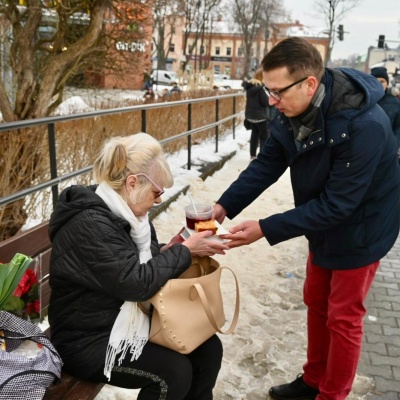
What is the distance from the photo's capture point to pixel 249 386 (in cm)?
282

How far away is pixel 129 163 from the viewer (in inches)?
79.4

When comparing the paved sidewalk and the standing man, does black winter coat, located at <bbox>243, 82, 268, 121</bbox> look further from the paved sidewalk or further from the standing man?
the standing man

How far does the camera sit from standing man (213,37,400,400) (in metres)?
2.05

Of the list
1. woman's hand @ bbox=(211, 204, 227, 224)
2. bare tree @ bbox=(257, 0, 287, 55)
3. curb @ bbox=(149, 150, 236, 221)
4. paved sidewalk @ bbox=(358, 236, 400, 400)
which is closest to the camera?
woman's hand @ bbox=(211, 204, 227, 224)

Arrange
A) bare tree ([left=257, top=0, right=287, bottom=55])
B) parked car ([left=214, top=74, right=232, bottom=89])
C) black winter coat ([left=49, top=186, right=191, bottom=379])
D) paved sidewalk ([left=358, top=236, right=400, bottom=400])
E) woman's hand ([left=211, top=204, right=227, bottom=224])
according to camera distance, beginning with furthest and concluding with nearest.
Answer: bare tree ([left=257, top=0, right=287, bottom=55]) → parked car ([left=214, top=74, right=232, bottom=89]) → paved sidewalk ([left=358, top=236, right=400, bottom=400]) → woman's hand ([left=211, top=204, right=227, bottom=224]) → black winter coat ([left=49, top=186, right=191, bottom=379])

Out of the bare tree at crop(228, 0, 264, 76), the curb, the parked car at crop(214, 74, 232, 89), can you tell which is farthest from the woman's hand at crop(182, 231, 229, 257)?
the bare tree at crop(228, 0, 264, 76)

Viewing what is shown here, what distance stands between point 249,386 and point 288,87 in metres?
1.68

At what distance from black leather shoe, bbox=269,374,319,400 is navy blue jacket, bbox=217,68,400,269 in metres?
0.78

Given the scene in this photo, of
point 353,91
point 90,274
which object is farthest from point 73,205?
point 353,91

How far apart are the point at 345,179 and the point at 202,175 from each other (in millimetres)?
5417

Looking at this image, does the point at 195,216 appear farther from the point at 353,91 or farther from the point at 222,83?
the point at 222,83

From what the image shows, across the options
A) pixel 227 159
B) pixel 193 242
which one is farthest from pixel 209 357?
pixel 227 159

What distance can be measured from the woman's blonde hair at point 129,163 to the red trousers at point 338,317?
3.16ft

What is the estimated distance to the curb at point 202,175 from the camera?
5446 millimetres
